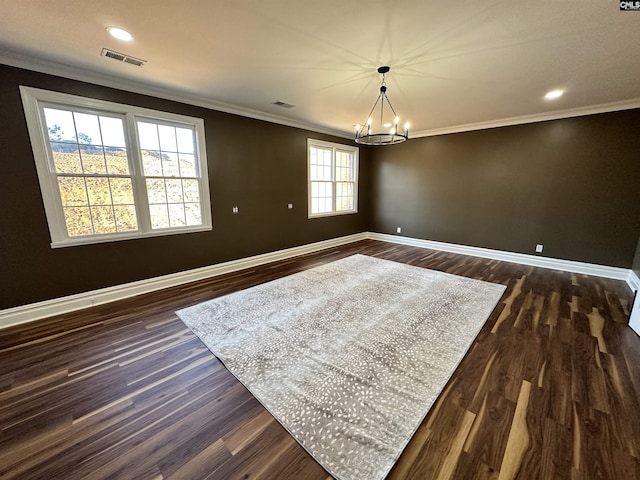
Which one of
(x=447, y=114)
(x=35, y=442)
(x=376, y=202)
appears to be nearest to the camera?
(x=35, y=442)

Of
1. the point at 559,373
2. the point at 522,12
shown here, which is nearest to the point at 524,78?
the point at 522,12

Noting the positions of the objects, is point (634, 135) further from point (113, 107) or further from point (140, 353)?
point (113, 107)

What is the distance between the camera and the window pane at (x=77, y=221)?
9.90 feet

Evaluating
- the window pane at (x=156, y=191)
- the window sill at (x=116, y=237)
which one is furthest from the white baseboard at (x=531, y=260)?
the window pane at (x=156, y=191)

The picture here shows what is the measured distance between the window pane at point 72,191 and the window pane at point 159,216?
0.71m

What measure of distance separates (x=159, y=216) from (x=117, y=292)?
1.16 metres

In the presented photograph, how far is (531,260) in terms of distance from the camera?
4934mm

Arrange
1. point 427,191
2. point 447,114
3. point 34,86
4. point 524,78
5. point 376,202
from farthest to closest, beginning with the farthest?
1. point 376,202
2. point 427,191
3. point 447,114
4. point 524,78
5. point 34,86

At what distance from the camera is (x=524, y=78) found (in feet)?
9.82

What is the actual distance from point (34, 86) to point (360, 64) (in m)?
3.50

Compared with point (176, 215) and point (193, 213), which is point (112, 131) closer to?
point (176, 215)

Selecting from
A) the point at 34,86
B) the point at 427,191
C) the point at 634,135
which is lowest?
the point at 427,191

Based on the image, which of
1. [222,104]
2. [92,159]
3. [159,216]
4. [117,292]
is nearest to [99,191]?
[92,159]

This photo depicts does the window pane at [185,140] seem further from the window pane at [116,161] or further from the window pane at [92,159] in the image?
the window pane at [92,159]
